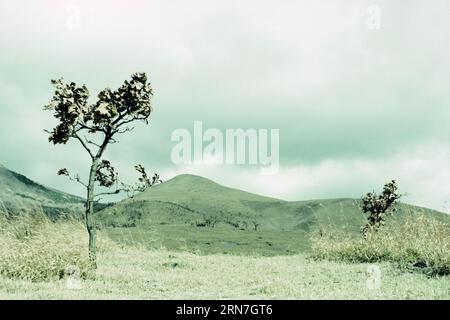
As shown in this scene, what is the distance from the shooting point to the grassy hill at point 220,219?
2728 cm

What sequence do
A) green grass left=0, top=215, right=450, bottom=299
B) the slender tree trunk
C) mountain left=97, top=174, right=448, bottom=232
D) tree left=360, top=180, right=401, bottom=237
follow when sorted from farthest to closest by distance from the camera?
mountain left=97, top=174, right=448, bottom=232 → tree left=360, top=180, right=401, bottom=237 → the slender tree trunk → green grass left=0, top=215, right=450, bottom=299

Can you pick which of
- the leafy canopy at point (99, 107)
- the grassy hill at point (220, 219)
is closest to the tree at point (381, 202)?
the grassy hill at point (220, 219)

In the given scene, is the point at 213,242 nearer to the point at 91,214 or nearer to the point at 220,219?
the point at 91,214

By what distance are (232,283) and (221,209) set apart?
206 ft

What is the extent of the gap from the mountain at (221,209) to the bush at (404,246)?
28.6 metres

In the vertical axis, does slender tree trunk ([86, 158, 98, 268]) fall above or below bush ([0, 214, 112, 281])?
above

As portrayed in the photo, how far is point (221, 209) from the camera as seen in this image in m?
74.7

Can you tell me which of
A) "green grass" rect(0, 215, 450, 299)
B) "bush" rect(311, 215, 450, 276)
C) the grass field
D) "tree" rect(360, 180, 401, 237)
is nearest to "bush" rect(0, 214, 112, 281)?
"green grass" rect(0, 215, 450, 299)

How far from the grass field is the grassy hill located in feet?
14.2

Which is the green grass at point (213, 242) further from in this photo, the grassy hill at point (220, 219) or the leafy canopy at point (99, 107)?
the leafy canopy at point (99, 107)

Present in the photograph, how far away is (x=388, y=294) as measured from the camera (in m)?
9.98

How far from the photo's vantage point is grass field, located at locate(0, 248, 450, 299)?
10.0 m

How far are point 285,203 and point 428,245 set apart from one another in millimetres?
81991

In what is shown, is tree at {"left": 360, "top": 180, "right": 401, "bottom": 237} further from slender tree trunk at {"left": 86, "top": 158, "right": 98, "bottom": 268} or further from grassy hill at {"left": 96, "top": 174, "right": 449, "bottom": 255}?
slender tree trunk at {"left": 86, "top": 158, "right": 98, "bottom": 268}
